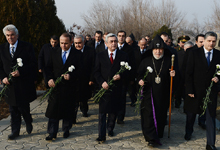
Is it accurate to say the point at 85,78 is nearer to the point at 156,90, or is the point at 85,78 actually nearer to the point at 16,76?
the point at 16,76

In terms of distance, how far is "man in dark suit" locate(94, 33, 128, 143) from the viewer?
5496 millimetres

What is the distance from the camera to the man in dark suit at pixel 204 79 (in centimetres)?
520

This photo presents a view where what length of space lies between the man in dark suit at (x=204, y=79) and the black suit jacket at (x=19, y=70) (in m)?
3.34

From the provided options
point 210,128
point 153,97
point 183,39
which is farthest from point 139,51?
point 210,128

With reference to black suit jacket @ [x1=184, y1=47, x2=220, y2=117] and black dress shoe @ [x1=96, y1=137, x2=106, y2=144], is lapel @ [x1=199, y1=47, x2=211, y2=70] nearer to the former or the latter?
black suit jacket @ [x1=184, y1=47, x2=220, y2=117]

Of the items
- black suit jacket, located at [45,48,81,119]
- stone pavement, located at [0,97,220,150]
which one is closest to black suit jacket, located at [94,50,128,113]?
black suit jacket, located at [45,48,81,119]

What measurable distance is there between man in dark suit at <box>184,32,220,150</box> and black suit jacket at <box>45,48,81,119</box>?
237 centimetres

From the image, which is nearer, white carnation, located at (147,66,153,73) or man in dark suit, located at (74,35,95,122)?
white carnation, located at (147,66,153,73)

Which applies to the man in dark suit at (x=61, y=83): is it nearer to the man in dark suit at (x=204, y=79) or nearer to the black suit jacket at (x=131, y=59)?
the black suit jacket at (x=131, y=59)

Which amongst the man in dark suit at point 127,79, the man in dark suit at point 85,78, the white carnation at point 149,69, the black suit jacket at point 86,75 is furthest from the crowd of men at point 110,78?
the black suit jacket at point 86,75

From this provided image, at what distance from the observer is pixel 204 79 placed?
5.35 m

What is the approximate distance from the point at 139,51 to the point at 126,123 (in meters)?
2.79

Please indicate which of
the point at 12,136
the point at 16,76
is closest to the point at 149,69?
the point at 16,76

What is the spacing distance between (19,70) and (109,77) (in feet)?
6.07
